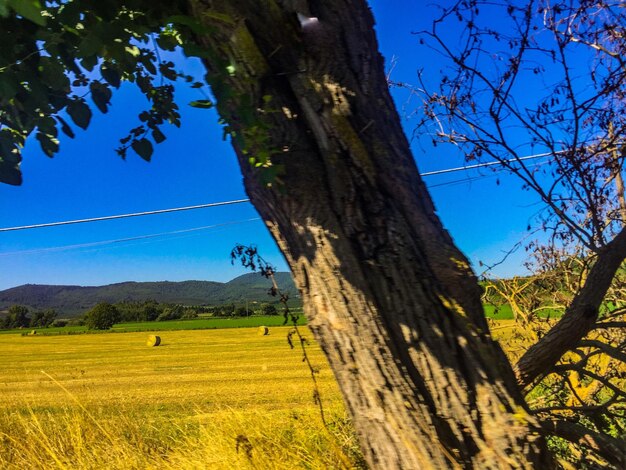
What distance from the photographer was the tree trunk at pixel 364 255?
1.24 metres

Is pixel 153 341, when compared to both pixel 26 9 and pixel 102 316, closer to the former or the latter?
pixel 102 316

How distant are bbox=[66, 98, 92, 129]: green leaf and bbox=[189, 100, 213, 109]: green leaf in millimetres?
746

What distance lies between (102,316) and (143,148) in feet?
62.9

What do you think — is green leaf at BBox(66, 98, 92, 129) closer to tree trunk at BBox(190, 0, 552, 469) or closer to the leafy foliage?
the leafy foliage

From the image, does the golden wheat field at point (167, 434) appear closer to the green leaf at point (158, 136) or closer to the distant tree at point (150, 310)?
the green leaf at point (158, 136)

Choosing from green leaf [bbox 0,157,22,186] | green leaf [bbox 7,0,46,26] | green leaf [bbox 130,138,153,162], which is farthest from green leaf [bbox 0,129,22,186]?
green leaf [bbox 7,0,46,26]

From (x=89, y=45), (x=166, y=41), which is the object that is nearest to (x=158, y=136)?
(x=166, y=41)

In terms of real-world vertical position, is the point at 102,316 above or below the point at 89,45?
below

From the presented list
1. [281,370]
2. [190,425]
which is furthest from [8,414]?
[281,370]

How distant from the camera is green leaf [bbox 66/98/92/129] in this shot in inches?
66.3

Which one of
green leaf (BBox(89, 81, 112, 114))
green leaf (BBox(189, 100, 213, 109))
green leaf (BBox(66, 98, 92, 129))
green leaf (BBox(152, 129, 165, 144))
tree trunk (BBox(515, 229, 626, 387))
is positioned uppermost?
green leaf (BBox(89, 81, 112, 114))

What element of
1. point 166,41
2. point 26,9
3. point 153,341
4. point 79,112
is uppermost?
point 166,41

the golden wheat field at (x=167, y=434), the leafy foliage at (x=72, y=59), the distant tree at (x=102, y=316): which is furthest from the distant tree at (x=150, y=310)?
the leafy foliage at (x=72, y=59)

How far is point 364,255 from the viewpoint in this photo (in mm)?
1295
